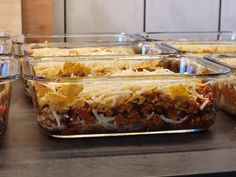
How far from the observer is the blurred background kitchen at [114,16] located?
1728 millimetres

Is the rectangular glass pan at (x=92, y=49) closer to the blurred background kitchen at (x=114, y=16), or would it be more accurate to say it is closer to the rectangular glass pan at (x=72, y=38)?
the rectangular glass pan at (x=72, y=38)

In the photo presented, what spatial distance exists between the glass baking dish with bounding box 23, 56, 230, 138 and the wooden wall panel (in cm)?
97

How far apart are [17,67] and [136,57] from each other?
0.26 metres

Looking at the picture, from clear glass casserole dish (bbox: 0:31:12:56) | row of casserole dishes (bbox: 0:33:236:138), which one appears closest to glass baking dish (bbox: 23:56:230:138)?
row of casserole dishes (bbox: 0:33:236:138)

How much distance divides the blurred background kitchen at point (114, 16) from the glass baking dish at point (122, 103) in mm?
1012

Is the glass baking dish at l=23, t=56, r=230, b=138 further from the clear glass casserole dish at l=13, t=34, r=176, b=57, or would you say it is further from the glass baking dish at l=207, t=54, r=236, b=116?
the clear glass casserole dish at l=13, t=34, r=176, b=57

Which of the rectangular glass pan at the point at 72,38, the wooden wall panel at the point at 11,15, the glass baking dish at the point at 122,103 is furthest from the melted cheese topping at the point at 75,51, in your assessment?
the wooden wall panel at the point at 11,15

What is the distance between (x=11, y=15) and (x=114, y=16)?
0.45 meters

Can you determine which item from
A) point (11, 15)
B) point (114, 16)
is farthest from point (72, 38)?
point (114, 16)

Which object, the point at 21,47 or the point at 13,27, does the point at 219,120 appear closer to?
the point at 21,47

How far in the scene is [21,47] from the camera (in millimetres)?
1087

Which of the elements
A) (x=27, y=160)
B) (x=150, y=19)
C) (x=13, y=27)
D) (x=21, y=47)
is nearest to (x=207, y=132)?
(x=27, y=160)

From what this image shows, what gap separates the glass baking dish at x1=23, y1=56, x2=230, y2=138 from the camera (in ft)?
2.28

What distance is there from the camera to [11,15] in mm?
1683
